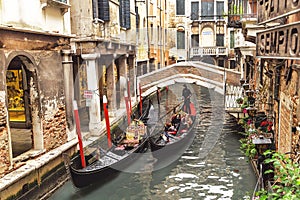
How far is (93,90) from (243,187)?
138 inches

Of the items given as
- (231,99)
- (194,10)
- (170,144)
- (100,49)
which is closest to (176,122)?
(170,144)

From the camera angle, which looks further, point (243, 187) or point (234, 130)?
point (234, 130)

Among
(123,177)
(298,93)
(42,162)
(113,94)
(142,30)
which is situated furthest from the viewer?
(142,30)

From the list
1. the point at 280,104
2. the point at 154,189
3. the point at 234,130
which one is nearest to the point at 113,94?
the point at 234,130

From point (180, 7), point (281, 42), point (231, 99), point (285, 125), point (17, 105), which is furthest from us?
point (180, 7)

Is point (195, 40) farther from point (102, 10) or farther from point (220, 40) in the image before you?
point (102, 10)

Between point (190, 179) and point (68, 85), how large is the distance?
268 centimetres

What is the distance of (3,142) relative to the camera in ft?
13.6

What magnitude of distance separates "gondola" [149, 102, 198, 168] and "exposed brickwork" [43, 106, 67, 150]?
161 centimetres

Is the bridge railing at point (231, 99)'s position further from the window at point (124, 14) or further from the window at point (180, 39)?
the window at point (180, 39)

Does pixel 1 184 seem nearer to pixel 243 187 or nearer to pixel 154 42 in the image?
pixel 243 187

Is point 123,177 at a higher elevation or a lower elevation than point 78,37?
lower

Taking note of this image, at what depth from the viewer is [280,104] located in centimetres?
416

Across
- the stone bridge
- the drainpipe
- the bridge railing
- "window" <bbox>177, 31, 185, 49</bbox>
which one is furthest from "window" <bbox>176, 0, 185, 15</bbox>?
the drainpipe
